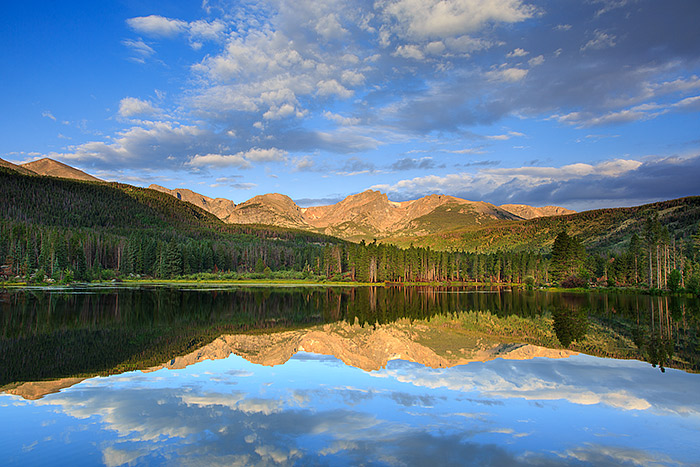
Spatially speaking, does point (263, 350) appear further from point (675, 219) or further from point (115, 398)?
point (675, 219)

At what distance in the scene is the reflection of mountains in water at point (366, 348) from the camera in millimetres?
20422

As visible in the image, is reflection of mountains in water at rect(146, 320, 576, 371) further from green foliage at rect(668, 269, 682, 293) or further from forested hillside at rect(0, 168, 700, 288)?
forested hillside at rect(0, 168, 700, 288)

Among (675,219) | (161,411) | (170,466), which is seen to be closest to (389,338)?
(161,411)

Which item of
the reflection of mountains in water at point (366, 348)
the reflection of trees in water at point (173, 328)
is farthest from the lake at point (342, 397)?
the reflection of trees in water at point (173, 328)

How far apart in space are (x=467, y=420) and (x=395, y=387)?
13.2 feet

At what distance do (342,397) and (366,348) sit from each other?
32.3 feet

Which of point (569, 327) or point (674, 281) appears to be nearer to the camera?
point (569, 327)

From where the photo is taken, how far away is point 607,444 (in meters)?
10.5

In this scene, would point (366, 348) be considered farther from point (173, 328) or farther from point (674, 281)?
point (674, 281)

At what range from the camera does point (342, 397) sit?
47.3ft

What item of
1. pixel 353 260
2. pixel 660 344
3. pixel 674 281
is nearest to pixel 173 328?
pixel 660 344

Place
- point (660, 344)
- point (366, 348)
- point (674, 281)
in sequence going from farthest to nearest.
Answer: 1. point (674, 281)
2. point (660, 344)
3. point (366, 348)

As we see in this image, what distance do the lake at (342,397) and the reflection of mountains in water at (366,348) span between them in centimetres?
13

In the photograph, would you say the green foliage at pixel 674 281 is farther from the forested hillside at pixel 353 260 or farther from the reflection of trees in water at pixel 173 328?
the reflection of trees in water at pixel 173 328
